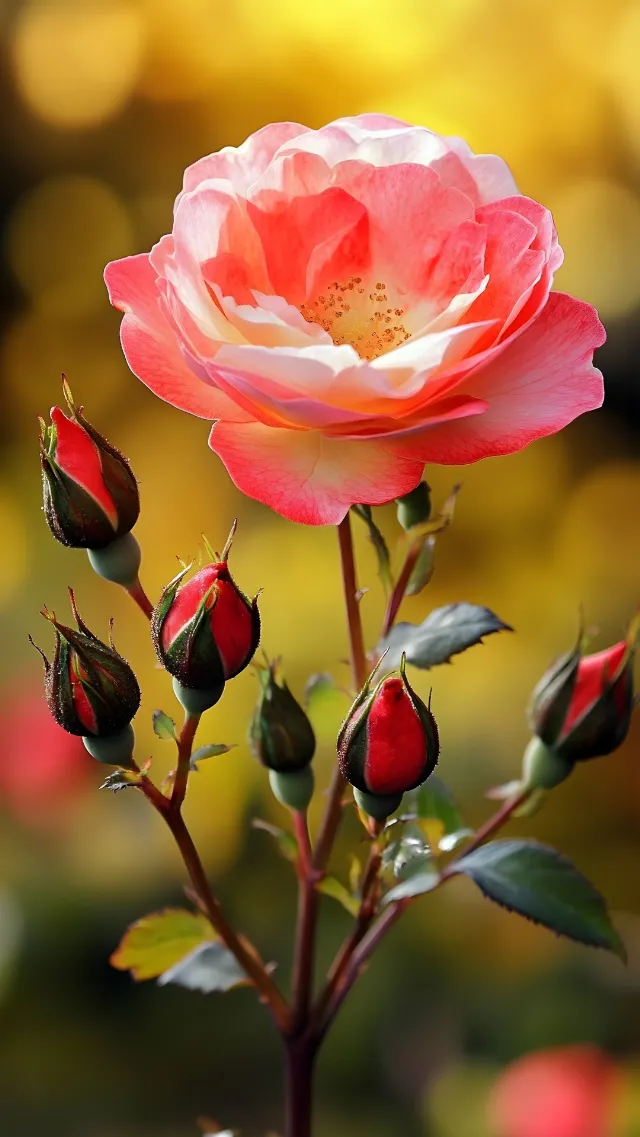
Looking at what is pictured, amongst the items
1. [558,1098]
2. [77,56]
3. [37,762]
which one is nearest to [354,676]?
[558,1098]

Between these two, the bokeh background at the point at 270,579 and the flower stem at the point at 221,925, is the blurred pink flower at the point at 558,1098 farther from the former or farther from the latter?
the flower stem at the point at 221,925

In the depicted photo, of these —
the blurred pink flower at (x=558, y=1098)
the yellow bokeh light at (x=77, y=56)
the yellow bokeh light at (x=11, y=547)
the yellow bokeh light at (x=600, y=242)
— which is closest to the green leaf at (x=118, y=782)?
the blurred pink flower at (x=558, y=1098)

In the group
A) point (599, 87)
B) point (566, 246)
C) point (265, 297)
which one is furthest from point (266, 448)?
point (599, 87)

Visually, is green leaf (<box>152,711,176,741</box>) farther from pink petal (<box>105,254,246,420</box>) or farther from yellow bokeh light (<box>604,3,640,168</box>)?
yellow bokeh light (<box>604,3,640,168</box>)

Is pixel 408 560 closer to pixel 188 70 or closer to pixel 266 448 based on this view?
pixel 266 448

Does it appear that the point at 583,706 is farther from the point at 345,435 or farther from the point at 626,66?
the point at 626,66

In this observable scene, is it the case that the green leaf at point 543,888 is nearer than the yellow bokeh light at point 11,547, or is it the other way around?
the green leaf at point 543,888
